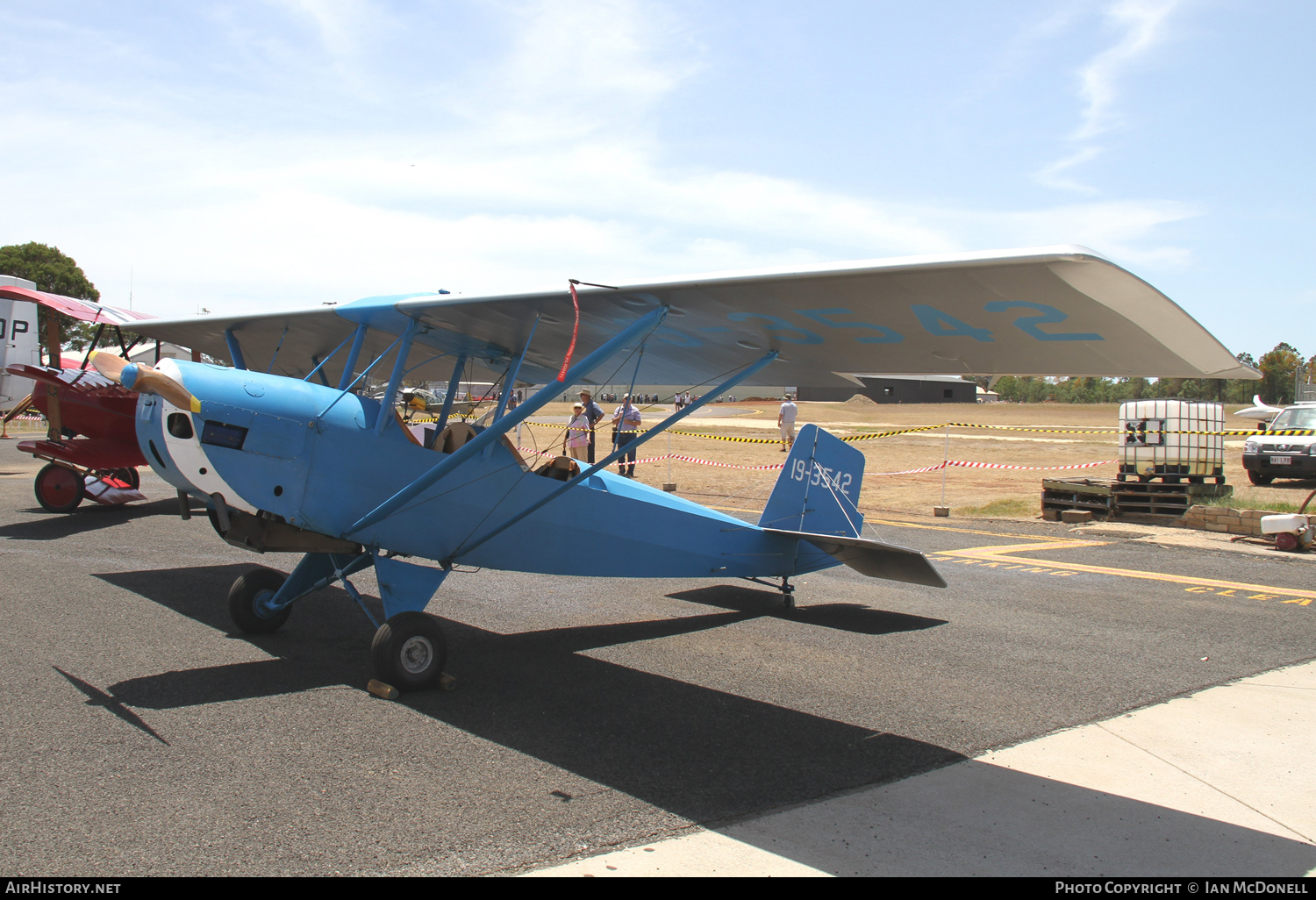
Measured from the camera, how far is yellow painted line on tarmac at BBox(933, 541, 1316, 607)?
26.4 feet

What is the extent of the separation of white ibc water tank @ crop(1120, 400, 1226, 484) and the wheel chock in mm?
12101

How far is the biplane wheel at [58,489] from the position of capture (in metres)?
11.4

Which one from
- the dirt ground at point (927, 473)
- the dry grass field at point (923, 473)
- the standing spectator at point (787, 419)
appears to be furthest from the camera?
the standing spectator at point (787, 419)

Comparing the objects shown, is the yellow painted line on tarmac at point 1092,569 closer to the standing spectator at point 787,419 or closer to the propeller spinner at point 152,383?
the propeller spinner at point 152,383

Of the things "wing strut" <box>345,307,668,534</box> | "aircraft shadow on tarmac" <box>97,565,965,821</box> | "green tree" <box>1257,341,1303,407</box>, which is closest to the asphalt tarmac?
"aircraft shadow on tarmac" <box>97,565,965,821</box>

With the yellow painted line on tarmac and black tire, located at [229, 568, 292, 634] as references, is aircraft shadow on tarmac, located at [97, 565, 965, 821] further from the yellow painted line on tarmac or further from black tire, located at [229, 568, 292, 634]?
the yellow painted line on tarmac

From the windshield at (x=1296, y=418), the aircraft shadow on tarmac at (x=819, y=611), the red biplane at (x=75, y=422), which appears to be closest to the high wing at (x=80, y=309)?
the red biplane at (x=75, y=422)

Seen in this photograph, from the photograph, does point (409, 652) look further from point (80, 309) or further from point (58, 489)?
point (58, 489)

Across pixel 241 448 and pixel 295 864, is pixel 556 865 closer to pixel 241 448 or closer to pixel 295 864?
pixel 295 864

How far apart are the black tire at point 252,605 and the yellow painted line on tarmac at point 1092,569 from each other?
7152 mm

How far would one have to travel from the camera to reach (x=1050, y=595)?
7.86 m

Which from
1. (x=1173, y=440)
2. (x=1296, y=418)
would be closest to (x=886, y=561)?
(x=1173, y=440)

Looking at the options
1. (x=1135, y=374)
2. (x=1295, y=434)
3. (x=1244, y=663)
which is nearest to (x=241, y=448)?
(x=1135, y=374)

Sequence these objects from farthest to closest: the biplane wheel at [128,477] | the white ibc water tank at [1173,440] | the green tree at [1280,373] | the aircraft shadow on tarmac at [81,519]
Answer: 1. the green tree at [1280,373]
2. the white ibc water tank at [1173,440]
3. the biplane wheel at [128,477]
4. the aircraft shadow on tarmac at [81,519]
